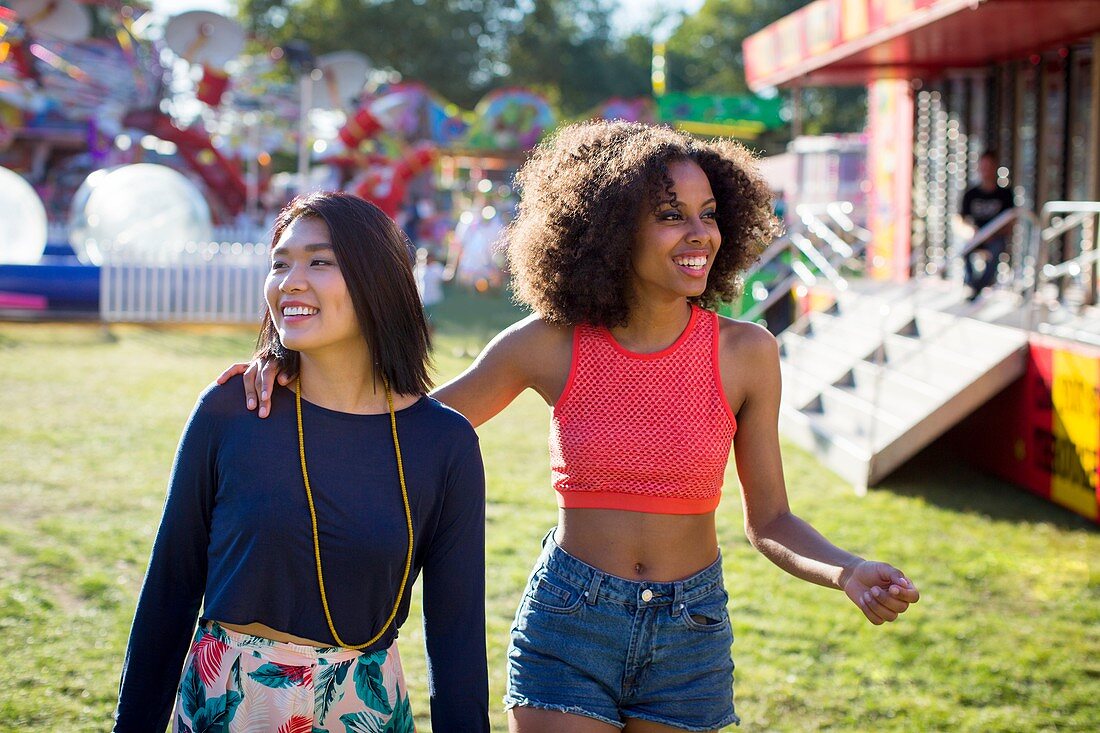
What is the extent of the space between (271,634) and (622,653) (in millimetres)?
783

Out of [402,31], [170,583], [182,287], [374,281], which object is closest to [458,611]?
[170,583]

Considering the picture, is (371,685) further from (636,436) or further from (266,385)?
(636,436)

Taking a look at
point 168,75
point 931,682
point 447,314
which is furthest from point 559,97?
point 931,682

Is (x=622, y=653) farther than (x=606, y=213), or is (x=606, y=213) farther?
(x=606, y=213)

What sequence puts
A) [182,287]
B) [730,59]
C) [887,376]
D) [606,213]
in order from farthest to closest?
[730,59] → [182,287] → [887,376] → [606,213]

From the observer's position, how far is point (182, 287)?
57.9ft

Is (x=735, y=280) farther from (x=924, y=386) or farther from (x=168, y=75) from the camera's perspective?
(x=168, y=75)

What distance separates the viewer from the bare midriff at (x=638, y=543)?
2.62 metres

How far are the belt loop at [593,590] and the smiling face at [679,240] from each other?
66 centimetres

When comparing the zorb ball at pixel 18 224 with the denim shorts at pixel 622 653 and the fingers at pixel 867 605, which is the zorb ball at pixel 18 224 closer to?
the denim shorts at pixel 622 653

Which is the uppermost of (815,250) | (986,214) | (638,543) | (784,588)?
(986,214)

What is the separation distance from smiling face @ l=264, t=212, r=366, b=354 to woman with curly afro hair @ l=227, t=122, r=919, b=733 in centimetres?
60

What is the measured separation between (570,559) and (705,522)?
1.05ft

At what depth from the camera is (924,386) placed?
30.5 ft
